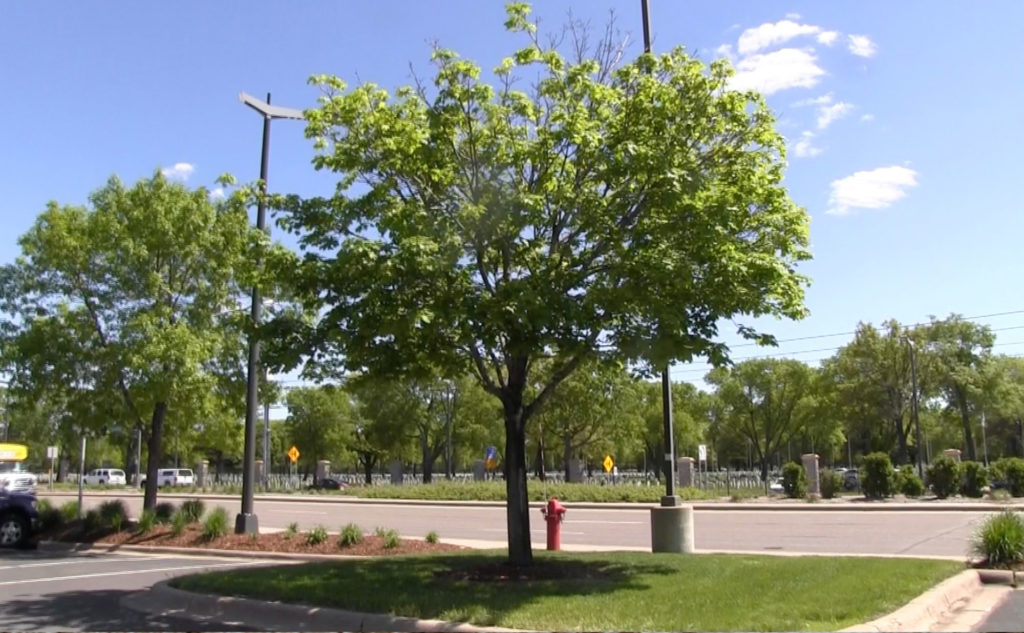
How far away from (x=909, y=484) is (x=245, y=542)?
92.1 ft

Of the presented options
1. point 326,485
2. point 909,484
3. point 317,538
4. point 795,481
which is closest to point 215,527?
point 317,538

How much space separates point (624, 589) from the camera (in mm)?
9477

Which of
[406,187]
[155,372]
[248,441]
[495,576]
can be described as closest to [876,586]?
[495,576]

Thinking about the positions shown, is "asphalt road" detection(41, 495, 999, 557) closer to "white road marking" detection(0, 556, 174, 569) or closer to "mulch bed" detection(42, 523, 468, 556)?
"mulch bed" detection(42, 523, 468, 556)

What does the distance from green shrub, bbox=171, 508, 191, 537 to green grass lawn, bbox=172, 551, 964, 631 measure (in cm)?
695

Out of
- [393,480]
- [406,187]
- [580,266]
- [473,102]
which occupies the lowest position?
[393,480]

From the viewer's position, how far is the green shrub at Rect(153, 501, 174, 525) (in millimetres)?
19406

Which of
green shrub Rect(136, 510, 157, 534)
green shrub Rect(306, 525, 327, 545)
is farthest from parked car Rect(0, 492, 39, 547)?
green shrub Rect(306, 525, 327, 545)

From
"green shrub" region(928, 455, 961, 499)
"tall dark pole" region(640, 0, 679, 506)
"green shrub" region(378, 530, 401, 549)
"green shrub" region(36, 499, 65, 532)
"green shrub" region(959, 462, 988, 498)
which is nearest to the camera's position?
"tall dark pole" region(640, 0, 679, 506)

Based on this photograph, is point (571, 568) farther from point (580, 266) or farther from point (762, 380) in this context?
point (762, 380)

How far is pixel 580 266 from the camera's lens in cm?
1075

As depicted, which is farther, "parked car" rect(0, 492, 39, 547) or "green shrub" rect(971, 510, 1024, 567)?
"parked car" rect(0, 492, 39, 547)

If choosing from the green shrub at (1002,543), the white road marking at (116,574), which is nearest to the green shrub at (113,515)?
the white road marking at (116,574)

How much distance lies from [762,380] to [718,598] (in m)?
68.5
